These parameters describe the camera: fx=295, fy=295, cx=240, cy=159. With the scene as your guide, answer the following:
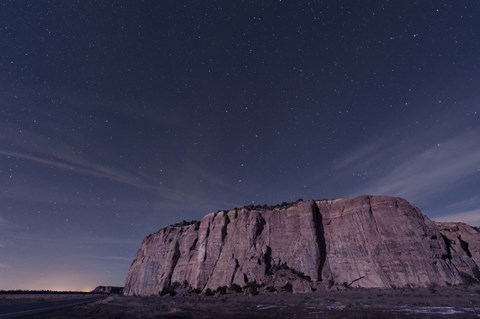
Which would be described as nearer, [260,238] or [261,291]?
[261,291]

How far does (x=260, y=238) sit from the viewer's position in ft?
253

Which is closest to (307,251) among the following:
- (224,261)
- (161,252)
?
(224,261)

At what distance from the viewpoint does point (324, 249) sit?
227 ft

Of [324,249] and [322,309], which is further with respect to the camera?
[324,249]

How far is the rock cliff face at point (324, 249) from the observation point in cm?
5791

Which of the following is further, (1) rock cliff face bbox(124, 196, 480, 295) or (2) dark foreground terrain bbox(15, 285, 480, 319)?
(1) rock cliff face bbox(124, 196, 480, 295)

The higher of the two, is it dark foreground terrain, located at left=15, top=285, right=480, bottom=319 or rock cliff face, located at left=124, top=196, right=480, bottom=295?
rock cliff face, located at left=124, top=196, right=480, bottom=295

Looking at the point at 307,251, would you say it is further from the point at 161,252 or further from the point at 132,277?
the point at 132,277

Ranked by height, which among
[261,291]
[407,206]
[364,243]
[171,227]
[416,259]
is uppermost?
[171,227]

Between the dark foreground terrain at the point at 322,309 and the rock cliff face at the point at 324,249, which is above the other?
the rock cliff face at the point at 324,249

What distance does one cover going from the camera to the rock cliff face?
5791 cm

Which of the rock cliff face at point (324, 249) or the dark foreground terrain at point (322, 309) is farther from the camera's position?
the rock cliff face at point (324, 249)

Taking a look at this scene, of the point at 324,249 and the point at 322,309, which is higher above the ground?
the point at 324,249

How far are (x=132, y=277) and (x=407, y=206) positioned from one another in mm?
88363
